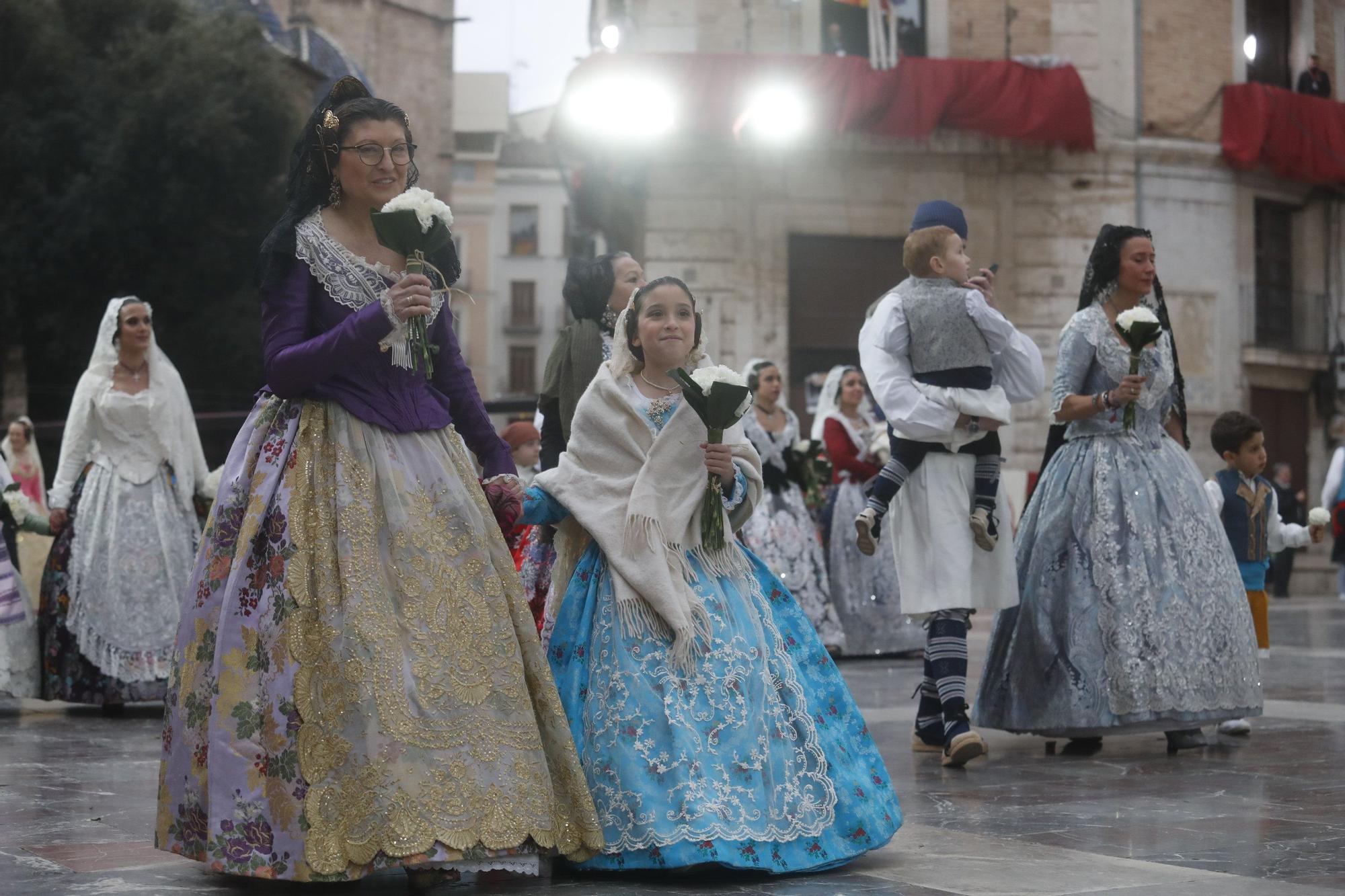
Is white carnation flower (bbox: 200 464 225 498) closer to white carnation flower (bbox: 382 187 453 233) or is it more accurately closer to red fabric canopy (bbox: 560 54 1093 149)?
white carnation flower (bbox: 382 187 453 233)

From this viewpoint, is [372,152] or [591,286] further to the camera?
[591,286]

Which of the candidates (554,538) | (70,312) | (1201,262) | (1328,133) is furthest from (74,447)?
(70,312)

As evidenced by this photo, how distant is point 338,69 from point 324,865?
49962 mm

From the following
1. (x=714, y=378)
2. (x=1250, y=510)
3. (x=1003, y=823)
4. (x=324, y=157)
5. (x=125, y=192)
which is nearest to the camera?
(x=324, y=157)

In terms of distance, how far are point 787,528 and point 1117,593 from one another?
5.51m

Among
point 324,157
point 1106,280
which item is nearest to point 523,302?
point 1106,280

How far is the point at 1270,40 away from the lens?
1029 inches

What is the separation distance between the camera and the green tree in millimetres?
30984

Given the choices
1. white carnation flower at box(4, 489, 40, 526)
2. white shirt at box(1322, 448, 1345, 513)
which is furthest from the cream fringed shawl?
Answer: white shirt at box(1322, 448, 1345, 513)

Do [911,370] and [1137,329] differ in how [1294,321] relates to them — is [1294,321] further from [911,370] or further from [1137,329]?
[911,370]

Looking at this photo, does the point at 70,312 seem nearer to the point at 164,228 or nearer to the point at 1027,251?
the point at 164,228

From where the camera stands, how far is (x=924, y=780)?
6387mm

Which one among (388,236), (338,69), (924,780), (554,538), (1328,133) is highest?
(338,69)

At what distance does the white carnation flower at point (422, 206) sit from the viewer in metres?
4.38
